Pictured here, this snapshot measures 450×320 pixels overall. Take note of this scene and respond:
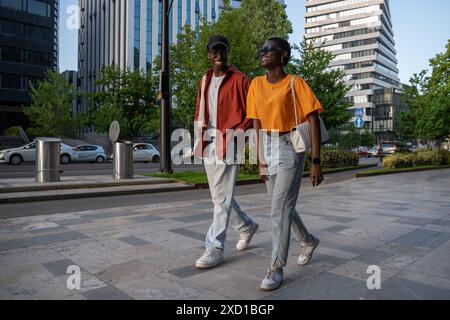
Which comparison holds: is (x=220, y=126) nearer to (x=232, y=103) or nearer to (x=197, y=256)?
(x=232, y=103)

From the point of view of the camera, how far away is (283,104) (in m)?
3.10

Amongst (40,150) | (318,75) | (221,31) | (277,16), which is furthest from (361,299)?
(277,16)

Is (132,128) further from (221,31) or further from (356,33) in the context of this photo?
(356,33)

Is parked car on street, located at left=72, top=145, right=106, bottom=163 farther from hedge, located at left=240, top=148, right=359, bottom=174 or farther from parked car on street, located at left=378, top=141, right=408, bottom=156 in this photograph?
parked car on street, located at left=378, top=141, right=408, bottom=156

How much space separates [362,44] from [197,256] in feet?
348

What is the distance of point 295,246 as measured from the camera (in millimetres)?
4336

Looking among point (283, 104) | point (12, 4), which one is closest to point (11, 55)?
point (12, 4)

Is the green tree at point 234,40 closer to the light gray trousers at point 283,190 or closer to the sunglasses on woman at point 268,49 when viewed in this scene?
the sunglasses on woman at point 268,49

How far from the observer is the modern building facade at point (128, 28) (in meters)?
57.4

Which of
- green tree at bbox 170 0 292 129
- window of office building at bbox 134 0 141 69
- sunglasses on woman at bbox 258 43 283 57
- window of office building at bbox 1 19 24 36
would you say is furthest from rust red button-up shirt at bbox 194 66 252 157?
window of office building at bbox 134 0 141 69

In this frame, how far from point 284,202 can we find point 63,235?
3.14 metres

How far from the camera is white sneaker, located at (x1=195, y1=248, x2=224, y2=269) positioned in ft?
11.3

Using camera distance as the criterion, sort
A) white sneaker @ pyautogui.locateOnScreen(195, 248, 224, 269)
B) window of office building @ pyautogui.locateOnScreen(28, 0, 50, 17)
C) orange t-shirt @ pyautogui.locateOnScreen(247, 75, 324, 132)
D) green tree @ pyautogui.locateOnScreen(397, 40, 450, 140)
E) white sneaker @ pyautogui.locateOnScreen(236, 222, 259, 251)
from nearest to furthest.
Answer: orange t-shirt @ pyautogui.locateOnScreen(247, 75, 324, 132) → white sneaker @ pyautogui.locateOnScreen(195, 248, 224, 269) → white sneaker @ pyautogui.locateOnScreen(236, 222, 259, 251) → green tree @ pyautogui.locateOnScreen(397, 40, 450, 140) → window of office building @ pyautogui.locateOnScreen(28, 0, 50, 17)

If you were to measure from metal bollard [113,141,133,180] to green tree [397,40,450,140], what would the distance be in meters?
19.2
